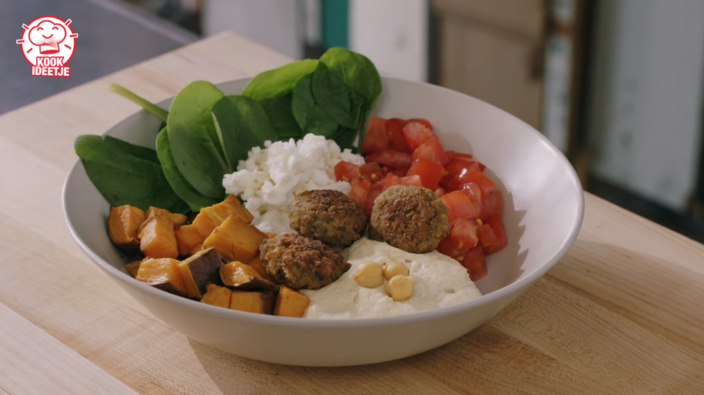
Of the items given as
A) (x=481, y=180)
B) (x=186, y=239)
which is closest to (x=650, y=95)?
(x=481, y=180)

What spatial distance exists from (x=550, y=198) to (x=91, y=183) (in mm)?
1005

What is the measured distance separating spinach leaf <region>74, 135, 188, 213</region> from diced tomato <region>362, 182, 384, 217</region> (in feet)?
1.50

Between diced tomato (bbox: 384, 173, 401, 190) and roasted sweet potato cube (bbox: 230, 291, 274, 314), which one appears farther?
diced tomato (bbox: 384, 173, 401, 190)

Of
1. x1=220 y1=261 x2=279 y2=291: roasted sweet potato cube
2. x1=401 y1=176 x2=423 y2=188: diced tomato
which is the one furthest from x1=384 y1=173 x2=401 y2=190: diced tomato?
x1=220 y1=261 x2=279 y2=291: roasted sweet potato cube

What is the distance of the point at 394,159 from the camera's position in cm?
179

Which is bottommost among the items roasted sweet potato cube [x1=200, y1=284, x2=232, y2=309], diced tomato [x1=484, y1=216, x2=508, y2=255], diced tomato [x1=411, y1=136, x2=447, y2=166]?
diced tomato [x1=484, y1=216, x2=508, y2=255]

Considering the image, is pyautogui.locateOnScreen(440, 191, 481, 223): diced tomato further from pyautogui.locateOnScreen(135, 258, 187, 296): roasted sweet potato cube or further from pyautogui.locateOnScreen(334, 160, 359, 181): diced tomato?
pyautogui.locateOnScreen(135, 258, 187, 296): roasted sweet potato cube

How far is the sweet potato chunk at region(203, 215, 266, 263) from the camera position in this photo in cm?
144

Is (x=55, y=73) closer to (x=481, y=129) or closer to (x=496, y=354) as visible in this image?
(x=481, y=129)

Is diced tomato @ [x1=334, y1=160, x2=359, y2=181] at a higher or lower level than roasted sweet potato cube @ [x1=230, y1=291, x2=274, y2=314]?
higher

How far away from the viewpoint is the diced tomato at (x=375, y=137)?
182cm

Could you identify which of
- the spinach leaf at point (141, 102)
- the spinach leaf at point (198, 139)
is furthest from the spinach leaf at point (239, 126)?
the spinach leaf at point (141, 102)

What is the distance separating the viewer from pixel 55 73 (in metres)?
2.60

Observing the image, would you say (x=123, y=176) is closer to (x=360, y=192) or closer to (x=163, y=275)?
(x=163, y=275)
